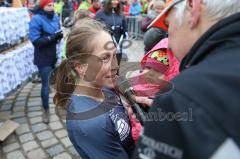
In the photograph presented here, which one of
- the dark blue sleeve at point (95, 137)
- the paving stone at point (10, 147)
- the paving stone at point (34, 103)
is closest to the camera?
the dark blue sleeve at point (95, 137)

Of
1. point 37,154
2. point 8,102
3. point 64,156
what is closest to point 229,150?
point 64,156

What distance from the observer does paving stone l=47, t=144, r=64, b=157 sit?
162 inches

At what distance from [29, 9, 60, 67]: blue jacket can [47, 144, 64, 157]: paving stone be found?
1.42 metres

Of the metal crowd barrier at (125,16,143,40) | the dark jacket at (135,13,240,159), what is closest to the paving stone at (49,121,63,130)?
the dark jacket at (135,13,240,159)

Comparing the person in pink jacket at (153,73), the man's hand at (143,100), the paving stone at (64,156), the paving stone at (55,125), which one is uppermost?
the person in pink jacket at (153,73)

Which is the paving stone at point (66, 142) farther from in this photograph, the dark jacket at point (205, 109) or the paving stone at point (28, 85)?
the dark jacket at point (205, 109)

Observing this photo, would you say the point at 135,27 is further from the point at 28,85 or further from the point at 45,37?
the point at 45,37

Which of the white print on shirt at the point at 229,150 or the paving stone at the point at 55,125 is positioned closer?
the white print on shirt at the point at 229,150

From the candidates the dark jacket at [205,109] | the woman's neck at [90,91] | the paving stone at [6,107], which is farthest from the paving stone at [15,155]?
the dark jacket at [205,109]

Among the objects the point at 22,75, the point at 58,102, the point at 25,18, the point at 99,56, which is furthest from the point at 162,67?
the point at 25,18

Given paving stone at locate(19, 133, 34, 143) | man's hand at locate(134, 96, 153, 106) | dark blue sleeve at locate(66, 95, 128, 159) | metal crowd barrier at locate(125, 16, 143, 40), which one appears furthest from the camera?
metal crowd barrier at locate(125, 16, 143, 40)

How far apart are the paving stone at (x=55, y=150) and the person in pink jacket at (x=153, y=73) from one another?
230cm

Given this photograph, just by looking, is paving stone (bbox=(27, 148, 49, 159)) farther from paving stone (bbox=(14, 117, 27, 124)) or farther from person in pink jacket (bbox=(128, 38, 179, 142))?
person in pink jacket (bbox=(128, 38, 179, 142))

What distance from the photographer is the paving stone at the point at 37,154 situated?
4054 millimetres
